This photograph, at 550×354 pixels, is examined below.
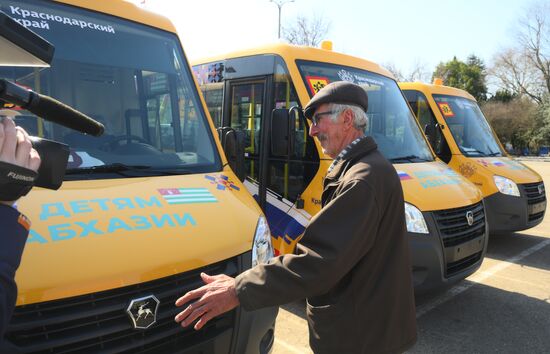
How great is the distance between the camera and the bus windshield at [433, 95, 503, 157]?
24.3ft

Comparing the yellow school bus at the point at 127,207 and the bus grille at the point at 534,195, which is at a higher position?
the yellow school bus at the point at 127,207

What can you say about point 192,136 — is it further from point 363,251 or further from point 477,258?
point 477,258

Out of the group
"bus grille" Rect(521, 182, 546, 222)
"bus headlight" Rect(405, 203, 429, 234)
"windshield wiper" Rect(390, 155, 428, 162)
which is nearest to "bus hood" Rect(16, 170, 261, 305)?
"bus headlight" Rect(405, 203, 429, 234)

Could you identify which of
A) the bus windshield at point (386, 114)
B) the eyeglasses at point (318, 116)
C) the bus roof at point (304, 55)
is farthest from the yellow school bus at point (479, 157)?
the eyeglasses at point (318, 116)

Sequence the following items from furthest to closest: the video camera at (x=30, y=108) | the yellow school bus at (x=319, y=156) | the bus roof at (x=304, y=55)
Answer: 1. the bus roof at (x=304, y=55)
2. the yellow school bus at (x=319, y=156)
3. the video camera at (x=30, y=108)

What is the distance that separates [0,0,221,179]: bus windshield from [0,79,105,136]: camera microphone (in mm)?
1273

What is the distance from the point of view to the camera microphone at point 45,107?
1038 mm

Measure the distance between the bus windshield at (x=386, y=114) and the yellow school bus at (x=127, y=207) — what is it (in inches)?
76.3

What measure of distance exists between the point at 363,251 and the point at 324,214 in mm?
221

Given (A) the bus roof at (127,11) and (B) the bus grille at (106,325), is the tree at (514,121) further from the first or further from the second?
(B) the bus grille at (106,325)

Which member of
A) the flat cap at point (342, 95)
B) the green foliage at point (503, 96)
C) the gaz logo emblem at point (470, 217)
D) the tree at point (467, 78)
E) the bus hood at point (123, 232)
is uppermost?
the tree at point (467, 78)

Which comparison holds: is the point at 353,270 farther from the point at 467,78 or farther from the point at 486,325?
the point at 467,78

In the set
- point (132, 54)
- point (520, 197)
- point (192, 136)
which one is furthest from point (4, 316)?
point (520, 197)

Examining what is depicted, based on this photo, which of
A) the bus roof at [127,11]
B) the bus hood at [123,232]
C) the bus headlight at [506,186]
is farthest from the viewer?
the bus headlight at [506,186]
